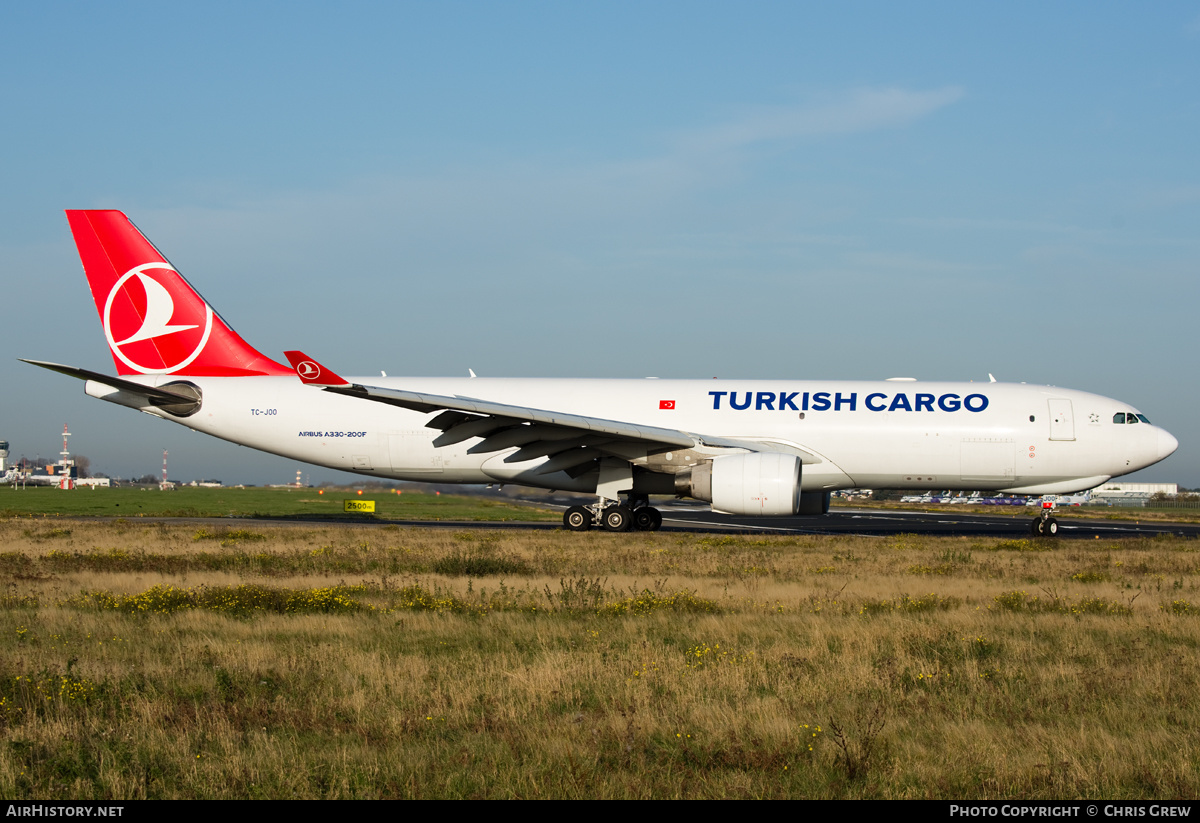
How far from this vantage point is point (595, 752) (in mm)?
5250

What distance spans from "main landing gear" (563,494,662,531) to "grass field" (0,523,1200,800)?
362 inches

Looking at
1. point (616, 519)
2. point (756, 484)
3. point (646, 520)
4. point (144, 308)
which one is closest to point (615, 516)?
point (616, 519)

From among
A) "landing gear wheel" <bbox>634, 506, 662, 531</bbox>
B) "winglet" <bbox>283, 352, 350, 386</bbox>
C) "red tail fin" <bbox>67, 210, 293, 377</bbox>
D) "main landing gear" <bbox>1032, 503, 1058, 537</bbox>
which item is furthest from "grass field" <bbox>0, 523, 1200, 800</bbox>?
"red tail fin" <bbox>67, 210, 293, 377</bbox>

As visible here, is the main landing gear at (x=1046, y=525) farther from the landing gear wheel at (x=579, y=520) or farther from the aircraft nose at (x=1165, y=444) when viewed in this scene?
the landing gear wheel at (x=579, y=520)

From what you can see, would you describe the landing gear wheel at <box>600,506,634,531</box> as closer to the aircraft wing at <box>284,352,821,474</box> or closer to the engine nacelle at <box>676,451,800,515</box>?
the aircraft wing at <box>284,352,821,474</box>

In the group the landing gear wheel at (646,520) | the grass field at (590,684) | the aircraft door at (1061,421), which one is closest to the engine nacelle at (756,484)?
the landing gear wheel at (646,520)

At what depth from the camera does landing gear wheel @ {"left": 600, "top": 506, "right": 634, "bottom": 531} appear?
23062mm

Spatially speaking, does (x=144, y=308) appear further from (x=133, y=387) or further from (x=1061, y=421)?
(x=1061, y=421)

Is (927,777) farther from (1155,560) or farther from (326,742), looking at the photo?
(1155,560)

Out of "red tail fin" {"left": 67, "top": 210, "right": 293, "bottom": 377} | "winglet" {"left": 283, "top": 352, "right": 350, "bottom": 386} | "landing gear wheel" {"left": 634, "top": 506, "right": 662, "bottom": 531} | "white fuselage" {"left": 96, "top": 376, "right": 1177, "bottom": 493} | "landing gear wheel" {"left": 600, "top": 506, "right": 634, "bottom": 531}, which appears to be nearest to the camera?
"winglet" {"left": 283, "top": 352, "right": 350, "bottom": 386}

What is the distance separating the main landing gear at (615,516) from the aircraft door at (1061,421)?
9.60 m

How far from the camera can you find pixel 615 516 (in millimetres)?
23109

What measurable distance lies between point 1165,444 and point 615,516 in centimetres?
1324

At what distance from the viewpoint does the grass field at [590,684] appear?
493cm
